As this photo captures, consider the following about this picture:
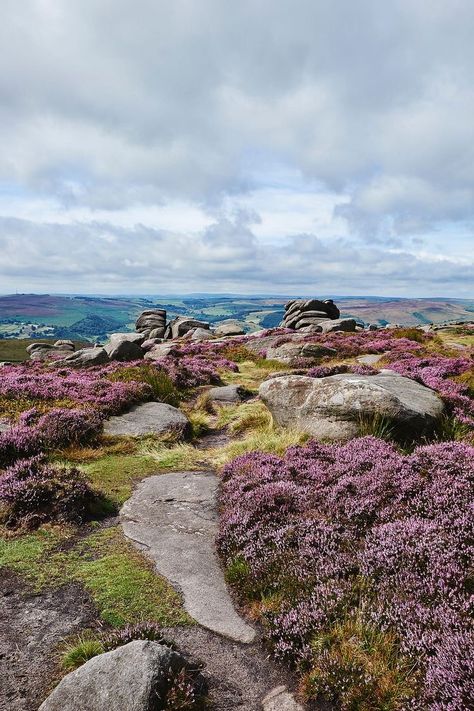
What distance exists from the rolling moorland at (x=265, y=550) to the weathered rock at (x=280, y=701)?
0.05 ft

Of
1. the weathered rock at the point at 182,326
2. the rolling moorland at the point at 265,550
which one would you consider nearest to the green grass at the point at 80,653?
the rolling moorland at the point at 265,550

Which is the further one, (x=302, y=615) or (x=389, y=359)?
(x=389, y=359)

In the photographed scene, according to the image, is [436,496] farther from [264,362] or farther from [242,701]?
[264,362]

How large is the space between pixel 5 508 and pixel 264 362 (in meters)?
24.5

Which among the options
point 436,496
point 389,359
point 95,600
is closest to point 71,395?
point 95,600

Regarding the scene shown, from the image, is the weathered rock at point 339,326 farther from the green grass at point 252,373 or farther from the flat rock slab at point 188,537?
the flat rock slab at point 188,537

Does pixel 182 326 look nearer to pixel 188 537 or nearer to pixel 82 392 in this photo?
pixel 82 392

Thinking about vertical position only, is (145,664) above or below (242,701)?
above

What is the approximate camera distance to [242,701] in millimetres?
4316

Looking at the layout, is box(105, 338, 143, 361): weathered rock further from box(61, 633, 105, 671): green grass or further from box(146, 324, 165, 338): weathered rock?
box(146, 324, 165, 338): weathered rock

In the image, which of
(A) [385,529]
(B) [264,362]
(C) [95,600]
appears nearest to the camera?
(C) [95,600]

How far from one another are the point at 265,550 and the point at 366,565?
1556 mm

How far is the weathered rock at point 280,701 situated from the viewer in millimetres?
4203

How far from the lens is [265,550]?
6.47 m
